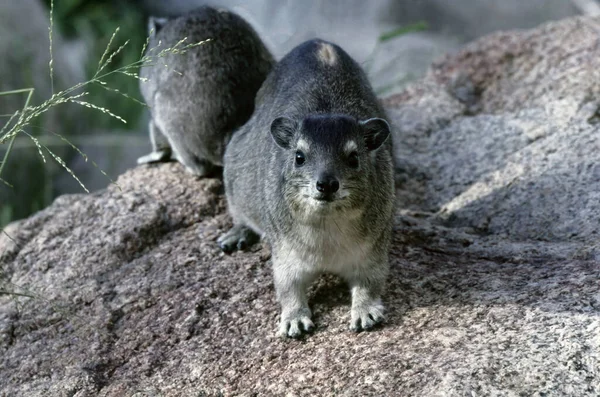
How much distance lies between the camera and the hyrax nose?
4.34m

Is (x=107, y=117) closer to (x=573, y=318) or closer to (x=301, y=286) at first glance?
(x=301, y=286)

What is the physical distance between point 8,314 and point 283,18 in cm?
796

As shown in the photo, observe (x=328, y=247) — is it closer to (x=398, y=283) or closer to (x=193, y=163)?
(x=398, y=283)

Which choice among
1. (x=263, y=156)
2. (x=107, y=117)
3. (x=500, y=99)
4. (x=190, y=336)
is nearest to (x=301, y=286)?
(x=190, y=336)

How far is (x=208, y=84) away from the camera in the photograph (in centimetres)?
648

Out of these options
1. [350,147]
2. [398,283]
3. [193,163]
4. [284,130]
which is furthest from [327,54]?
[398,283]

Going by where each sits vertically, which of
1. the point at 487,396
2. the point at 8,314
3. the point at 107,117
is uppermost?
the point at 487,396

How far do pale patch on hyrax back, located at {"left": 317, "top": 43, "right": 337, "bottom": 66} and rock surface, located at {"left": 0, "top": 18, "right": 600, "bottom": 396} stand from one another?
1219 millimetres

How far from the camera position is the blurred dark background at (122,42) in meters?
9.52

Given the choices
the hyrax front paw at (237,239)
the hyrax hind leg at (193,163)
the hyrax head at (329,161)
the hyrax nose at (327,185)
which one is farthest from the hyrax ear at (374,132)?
the hyrax hind leg at (193,163)

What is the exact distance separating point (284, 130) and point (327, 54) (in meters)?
1.05

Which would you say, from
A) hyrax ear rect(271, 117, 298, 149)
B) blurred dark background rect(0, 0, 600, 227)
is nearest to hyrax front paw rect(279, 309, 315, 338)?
hyrax ear rect(271, 117, 298, 149)

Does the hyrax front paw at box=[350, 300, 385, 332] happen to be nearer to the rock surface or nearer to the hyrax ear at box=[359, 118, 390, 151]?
the rock surface

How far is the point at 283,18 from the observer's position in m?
12.2
